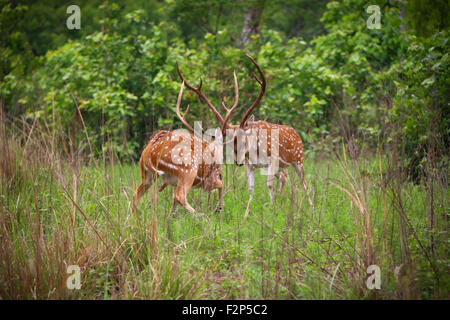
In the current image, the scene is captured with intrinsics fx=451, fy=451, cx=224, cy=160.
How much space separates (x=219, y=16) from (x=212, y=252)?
9244mm

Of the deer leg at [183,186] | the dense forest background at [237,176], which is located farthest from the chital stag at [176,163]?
the dense forest background at [237,176]

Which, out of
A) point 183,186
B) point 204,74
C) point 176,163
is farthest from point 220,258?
point 204,74

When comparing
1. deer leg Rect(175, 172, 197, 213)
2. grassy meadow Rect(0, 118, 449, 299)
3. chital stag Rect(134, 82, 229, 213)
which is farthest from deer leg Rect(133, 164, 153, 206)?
grassy meadow Rect(0, 118, 449, 299)

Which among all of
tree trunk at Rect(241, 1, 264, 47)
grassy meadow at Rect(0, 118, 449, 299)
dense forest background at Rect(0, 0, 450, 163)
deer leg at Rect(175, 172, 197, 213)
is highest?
tree trunk at Rect(241, 1, 264, 47)

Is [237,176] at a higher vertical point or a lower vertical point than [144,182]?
lower

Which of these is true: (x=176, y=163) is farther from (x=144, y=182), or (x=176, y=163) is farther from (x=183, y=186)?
(x=144, y=182)

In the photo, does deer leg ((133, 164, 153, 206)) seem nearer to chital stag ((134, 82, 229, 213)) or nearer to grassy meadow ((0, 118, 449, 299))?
chital stag ((134, 82, 229, 213))

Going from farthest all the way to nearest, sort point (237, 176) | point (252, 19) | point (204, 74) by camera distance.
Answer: point (252, 19) → point (204, 74) → point (237, 176)

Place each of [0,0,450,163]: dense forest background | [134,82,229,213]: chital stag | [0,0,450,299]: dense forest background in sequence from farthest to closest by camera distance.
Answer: [0,0,450,163]: dense forest background
[134,82,229,213]: chital stag
[0,0,450,299]: dense forest background

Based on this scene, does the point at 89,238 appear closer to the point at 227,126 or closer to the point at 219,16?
the point at 227,126
